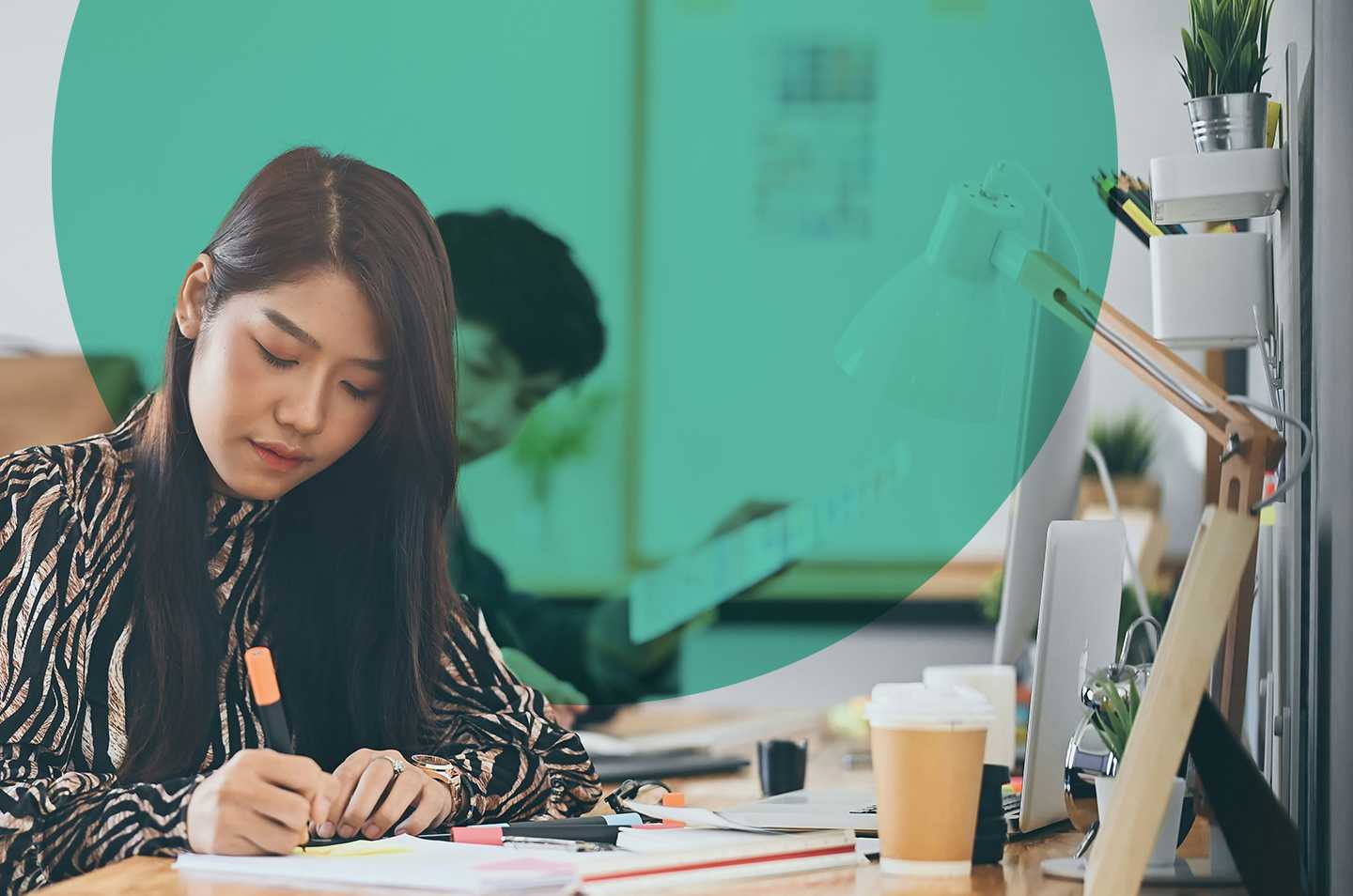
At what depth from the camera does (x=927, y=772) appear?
2.30 feet

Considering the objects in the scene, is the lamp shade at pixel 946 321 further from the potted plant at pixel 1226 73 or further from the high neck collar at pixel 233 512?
the high neck collar at pixel 233 512

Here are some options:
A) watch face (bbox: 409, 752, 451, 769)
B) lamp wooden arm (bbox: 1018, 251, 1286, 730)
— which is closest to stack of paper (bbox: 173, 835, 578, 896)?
watch face (bbox: 409, 752, 451, 769)

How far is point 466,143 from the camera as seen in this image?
166cm

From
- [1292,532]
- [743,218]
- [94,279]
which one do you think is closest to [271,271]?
[94,279]

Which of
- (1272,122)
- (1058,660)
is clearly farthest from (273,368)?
(1272,122)

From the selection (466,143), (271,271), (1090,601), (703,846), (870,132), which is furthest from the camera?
(466,143)

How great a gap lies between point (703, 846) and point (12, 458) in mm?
818

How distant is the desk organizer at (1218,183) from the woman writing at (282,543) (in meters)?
0.74

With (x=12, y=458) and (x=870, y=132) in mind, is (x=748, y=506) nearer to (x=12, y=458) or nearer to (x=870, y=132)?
(x=870, y=132)

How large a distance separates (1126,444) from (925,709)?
193 centimetres

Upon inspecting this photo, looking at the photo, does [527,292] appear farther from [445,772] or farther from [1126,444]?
[1126,444]

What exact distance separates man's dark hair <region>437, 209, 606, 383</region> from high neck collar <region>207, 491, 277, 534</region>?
41 cm
